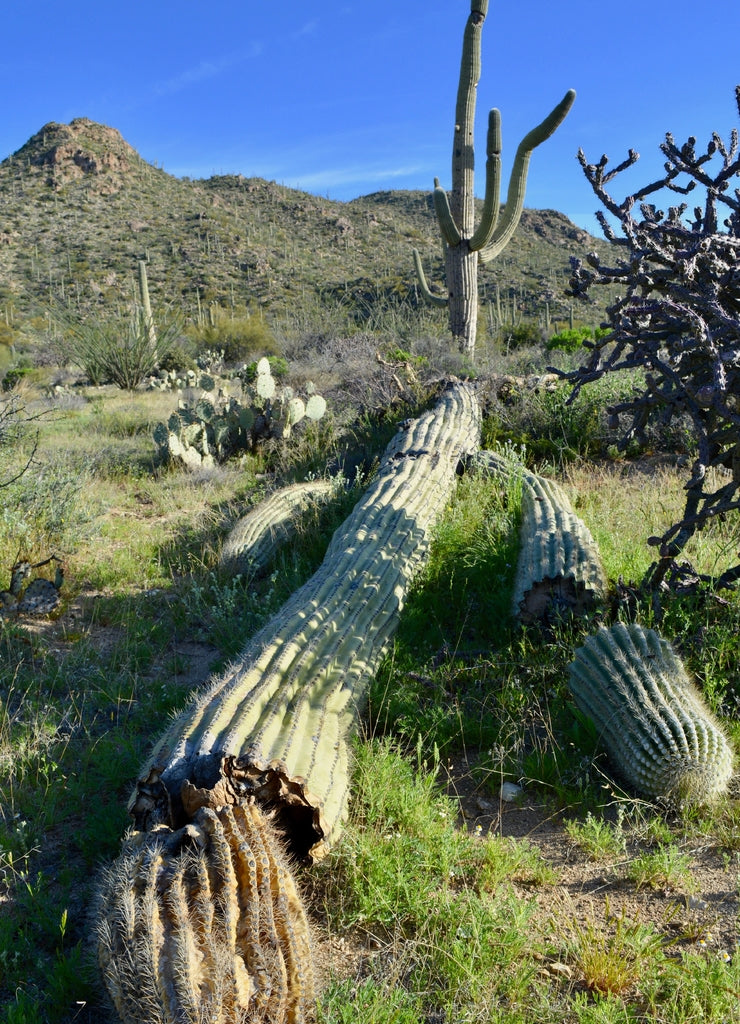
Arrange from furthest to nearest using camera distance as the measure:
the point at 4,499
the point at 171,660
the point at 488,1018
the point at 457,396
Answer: the point at 457,396
the point at 4,499
the point at 171,660
the point at 488,1018

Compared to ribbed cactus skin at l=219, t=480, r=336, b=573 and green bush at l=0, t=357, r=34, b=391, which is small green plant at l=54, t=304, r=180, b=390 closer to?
green bush at l=0, t=357, r=34, b=391

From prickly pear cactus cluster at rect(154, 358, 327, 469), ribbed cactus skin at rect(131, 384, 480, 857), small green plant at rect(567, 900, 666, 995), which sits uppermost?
prickly pear cactus cluster at rect(154, 358, 327, 469)

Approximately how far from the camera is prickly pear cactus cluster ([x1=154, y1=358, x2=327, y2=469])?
8.35 meters

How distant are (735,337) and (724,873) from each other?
2.47 m

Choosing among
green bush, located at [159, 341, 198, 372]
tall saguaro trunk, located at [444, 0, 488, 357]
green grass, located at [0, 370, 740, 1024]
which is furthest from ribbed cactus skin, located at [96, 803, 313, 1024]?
green bush, located at [159, 341, 198, 372]

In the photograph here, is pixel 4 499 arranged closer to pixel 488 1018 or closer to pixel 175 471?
pixel 175 471

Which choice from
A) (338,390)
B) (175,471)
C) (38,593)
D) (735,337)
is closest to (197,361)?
(338,390)

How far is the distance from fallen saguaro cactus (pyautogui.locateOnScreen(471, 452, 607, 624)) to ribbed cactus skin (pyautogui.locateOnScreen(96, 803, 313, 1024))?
7.18 feet

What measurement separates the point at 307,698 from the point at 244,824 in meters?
0.81

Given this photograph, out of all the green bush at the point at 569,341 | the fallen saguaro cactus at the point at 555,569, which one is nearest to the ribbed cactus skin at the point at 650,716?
the fallen saguaro cactus at the point at 555,569

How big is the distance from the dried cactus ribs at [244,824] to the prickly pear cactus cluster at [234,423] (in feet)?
15.9

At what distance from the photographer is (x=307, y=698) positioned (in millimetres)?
3076

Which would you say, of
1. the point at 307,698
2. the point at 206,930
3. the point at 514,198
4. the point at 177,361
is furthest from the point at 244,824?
the point at 177,361

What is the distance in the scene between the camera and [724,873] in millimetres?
2586
